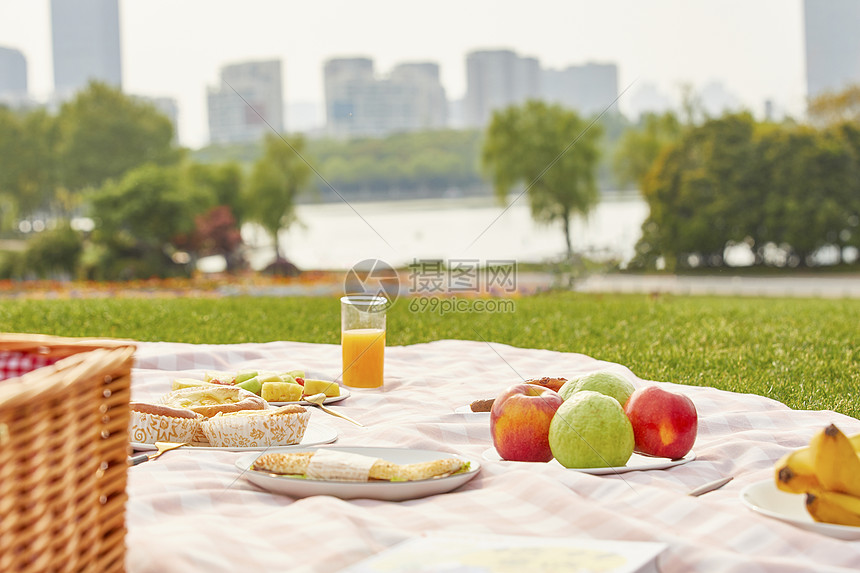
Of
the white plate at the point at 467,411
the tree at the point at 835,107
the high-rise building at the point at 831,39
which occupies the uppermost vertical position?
the high-rise building at the point at 831,39

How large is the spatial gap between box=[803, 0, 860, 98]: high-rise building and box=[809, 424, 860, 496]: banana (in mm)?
42702

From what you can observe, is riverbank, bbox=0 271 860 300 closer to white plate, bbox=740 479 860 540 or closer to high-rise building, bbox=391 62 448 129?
high-rise building, bbox=391 62 448 129

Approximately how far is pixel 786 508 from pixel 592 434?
15.9 inches

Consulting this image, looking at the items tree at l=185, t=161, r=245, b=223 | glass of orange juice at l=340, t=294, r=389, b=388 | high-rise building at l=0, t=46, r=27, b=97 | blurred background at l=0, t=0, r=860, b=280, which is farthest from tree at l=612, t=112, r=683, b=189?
high-rise building at l=0, t=46, r=27, b=97

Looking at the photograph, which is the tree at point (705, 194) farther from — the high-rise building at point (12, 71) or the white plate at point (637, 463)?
the high-rise building at point (12, 71)

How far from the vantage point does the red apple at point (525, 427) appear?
1.86m

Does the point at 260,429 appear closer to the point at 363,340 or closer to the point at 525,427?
the point at 525,427

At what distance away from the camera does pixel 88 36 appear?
268ft

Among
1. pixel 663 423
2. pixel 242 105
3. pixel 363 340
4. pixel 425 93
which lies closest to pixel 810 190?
pixel 425 93

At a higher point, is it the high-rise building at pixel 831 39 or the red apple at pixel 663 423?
the high-rise building at pixel 831 39

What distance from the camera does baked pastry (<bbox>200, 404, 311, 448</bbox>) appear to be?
1962mm

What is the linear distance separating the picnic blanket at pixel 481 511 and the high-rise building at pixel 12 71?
279 ft

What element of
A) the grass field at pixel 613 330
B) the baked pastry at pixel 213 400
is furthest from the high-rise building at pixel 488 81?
the baked pastry at pixel 213 400

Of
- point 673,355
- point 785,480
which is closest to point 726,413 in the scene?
point 785,480
